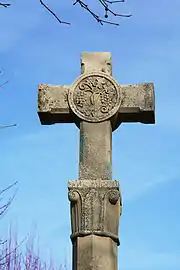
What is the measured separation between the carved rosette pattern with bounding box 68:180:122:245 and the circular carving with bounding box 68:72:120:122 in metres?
0.70

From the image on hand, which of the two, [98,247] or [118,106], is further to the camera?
[118,106]

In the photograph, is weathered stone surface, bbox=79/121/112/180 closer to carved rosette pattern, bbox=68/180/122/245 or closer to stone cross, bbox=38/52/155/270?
stone cross, bbox=38/52/155/270

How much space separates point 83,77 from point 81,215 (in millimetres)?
1371

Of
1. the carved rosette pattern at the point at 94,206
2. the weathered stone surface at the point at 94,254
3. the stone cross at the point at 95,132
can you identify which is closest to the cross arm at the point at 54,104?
the stone cross at the point at 95,132

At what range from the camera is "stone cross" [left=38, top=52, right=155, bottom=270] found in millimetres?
6156

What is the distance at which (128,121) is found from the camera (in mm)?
6859

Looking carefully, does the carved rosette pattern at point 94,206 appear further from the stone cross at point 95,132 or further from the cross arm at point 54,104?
the cross arm at point 54,104

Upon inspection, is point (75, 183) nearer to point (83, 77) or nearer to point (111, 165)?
point (111, 165)

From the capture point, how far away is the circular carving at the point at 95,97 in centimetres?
663

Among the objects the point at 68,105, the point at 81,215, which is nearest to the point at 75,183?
the point at 81,215

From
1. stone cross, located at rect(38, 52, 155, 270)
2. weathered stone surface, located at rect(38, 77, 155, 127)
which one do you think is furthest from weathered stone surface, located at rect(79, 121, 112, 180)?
weathered stone surface, located at rect(38, 77, 155, 127)

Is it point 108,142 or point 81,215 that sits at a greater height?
point 108,142

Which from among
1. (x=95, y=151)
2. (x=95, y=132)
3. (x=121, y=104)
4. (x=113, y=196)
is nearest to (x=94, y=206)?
(x=113, y=196)

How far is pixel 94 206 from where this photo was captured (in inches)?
247
